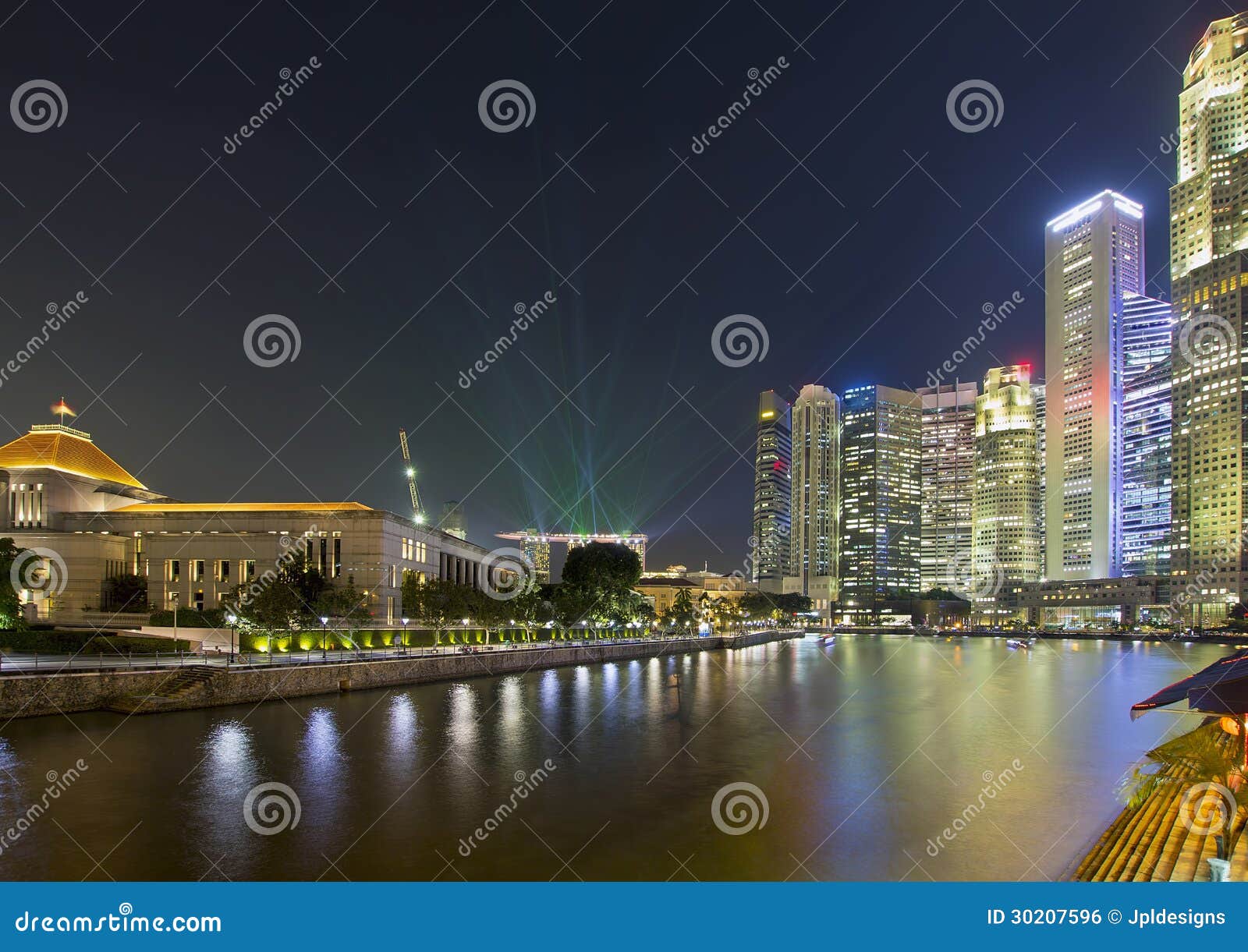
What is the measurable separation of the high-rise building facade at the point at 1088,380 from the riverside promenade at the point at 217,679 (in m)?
159

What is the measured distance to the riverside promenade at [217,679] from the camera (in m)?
26.4

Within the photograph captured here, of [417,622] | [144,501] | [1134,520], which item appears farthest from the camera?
[1134,520]

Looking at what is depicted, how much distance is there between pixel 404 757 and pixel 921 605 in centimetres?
18656

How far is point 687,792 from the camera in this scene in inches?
806

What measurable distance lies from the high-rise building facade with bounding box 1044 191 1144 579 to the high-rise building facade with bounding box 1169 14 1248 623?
2057 cm

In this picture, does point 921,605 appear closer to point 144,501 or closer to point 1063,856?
point 144,501

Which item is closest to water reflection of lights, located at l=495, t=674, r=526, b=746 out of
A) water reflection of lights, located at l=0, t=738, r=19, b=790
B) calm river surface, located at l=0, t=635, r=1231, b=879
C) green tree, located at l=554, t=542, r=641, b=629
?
calm river surface, located at l=0, t=635, r=1231, b=879

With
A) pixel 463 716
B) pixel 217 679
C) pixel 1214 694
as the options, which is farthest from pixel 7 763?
pixel 1214 694

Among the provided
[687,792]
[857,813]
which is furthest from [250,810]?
[857,813]

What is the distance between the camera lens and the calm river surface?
48.3ft

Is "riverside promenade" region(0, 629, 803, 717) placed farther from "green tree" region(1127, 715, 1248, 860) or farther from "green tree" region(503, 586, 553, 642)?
"green tree" region(1127, 715, 1248, 860)

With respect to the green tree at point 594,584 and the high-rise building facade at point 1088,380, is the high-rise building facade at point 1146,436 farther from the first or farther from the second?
the green tree at point 594,584

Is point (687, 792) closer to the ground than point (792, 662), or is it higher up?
higher up

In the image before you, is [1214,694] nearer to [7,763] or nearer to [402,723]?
[402,723]
